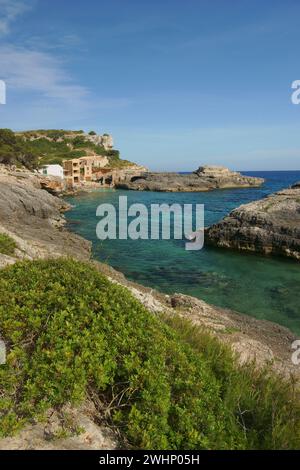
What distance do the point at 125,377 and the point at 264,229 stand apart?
24.8 m

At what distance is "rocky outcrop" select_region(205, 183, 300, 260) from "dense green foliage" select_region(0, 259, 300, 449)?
2183 cm

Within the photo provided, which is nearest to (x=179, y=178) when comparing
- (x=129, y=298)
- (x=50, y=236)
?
(x=50, y=236)

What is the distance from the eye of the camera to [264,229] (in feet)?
89.2

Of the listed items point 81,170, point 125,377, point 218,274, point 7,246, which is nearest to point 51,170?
point 81,170

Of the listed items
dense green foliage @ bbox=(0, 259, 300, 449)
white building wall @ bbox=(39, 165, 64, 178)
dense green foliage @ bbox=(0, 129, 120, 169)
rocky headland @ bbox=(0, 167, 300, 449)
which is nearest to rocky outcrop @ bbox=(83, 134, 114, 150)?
dense green foliage @ bbox=(0, 129, 120, 169)

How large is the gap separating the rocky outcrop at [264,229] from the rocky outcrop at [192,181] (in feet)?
200

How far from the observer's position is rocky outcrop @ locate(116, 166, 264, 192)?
3600 inches

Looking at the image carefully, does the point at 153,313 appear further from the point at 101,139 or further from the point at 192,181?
the point at 101,139

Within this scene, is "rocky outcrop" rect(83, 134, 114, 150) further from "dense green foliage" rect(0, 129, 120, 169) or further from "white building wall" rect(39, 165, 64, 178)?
"white building wall" rect(39, 165, 64, 178)

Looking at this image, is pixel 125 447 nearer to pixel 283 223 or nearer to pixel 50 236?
pixel 50 236

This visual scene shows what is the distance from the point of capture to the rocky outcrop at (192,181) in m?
91.4

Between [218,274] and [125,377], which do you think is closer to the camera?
[125,377]

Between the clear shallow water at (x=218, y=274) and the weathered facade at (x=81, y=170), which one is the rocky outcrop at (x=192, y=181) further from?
the clear shallow water at (x=218, y=274)

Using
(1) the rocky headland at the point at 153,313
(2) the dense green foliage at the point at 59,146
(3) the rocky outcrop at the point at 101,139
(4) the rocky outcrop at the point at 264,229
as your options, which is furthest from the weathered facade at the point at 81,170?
(4) the rocky outcrop at the point at 264,229
